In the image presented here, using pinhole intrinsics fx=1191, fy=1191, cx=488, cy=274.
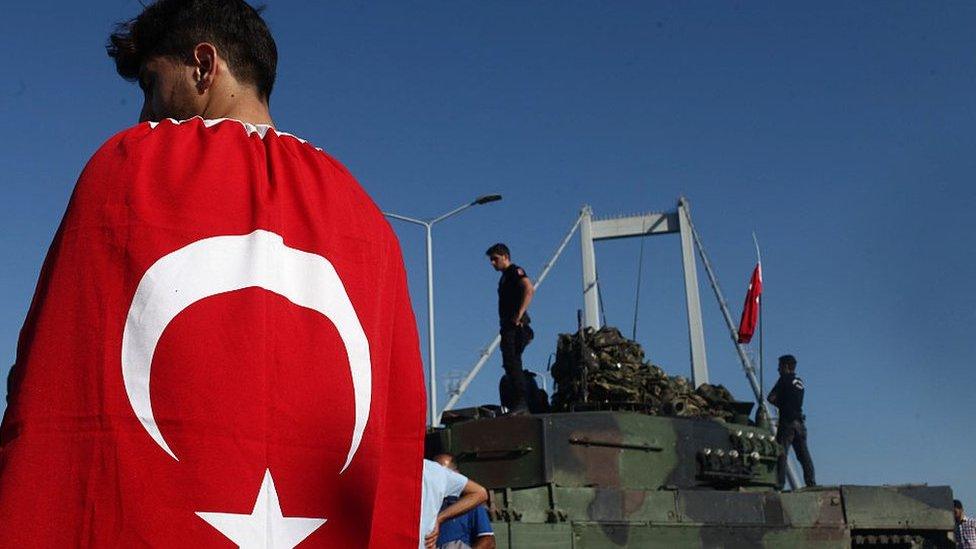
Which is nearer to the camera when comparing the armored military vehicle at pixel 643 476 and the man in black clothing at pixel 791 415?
the armored military vehicle at pixel 643 476

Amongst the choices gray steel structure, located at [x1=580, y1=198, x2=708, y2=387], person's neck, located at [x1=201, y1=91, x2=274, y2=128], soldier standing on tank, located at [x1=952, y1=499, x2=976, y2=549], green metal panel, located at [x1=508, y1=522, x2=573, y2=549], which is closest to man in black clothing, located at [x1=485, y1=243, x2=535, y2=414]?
green metal panel, located at [x1=508, y1=522, x2=573, y2=549]

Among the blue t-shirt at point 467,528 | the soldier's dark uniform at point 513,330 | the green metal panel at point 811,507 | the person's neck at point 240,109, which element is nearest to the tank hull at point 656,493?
the green metal panel at point 811,507

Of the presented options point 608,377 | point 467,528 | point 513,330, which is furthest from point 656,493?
point 467,528

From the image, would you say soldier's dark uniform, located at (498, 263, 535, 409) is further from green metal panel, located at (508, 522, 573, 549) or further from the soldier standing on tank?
the soldier standing on tank

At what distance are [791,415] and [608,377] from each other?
128 inches

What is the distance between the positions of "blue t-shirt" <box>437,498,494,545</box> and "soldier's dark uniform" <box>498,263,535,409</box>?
419 centimetres

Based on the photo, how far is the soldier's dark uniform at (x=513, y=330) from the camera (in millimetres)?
11422

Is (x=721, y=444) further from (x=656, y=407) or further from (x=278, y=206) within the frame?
(x=278, y=206)

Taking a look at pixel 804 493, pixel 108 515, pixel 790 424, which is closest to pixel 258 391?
pixel 108 515

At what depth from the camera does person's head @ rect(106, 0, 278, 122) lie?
2.20 meters

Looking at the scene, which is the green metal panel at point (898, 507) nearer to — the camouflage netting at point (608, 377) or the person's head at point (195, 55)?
the camouflage netting at point (608, 377)

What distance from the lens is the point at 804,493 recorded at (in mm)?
11445

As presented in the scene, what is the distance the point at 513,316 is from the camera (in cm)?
1147

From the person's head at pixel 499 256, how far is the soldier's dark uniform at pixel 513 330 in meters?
0.05
